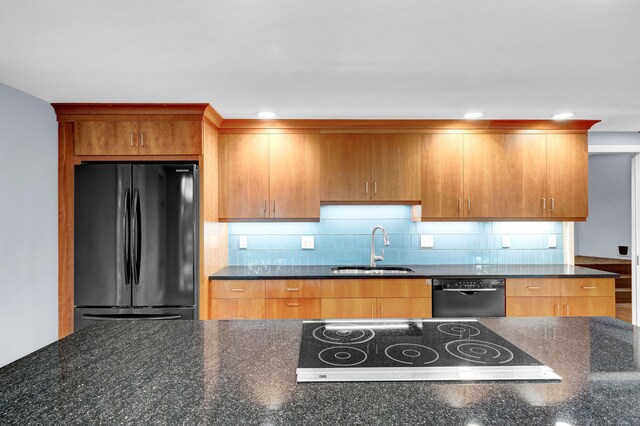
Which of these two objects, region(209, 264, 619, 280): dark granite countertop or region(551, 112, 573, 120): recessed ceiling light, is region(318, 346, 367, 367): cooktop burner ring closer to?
region(209, 264, 619, 280): dark granite countertop

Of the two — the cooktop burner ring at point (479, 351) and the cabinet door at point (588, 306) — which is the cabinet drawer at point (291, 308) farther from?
the cabinet door at point (588, 306)

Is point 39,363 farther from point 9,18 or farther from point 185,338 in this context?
point 9,18

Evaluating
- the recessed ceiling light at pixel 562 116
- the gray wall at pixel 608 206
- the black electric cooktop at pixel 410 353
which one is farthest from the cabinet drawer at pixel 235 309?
the gray wall at pixel 608 206

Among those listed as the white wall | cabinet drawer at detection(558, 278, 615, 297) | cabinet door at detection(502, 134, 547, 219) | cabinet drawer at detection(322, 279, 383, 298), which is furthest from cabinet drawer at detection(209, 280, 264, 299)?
cabinet drawer at detection(558, 278, 615, 297)

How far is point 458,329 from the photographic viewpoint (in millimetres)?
1639

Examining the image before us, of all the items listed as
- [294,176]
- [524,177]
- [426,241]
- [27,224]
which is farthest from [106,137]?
[524,177]

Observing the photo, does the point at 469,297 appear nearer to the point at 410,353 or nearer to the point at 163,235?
the point at 410,353

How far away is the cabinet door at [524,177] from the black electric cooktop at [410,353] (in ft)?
7.31

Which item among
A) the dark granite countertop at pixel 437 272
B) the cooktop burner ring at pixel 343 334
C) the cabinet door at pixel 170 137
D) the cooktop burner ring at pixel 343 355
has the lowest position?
the dark granite countertop at pixel 437 272

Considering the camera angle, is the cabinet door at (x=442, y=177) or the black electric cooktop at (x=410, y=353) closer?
the black electric cooktop at (x=410, y=353)

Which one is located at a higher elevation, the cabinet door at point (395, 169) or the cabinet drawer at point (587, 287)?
the cabinet door at point (395, 169)

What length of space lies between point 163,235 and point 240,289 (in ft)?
2.46

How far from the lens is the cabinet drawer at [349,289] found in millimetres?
3236

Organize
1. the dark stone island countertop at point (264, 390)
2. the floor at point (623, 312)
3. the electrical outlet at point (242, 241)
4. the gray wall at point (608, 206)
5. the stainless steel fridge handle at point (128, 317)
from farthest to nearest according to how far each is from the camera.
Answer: the gray wall at point (608, 206) < the floor at point (623, 312) < the electrical outlet at point (242, 241) < the stainless steel fridge handle at point (128, 317) < the dark stone island countertop at point (264, 390)
